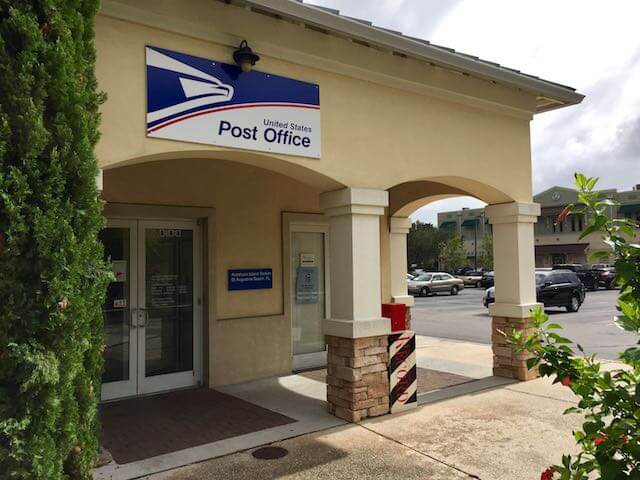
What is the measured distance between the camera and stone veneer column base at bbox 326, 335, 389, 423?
18.6ft

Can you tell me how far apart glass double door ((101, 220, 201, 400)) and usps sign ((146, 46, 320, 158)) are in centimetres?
269

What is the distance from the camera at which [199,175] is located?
7.40 meters

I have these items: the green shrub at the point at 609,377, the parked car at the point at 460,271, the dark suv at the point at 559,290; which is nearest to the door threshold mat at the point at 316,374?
the green shrub at the point at 609,377

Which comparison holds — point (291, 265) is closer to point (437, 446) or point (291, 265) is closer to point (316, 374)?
point (316, 374)

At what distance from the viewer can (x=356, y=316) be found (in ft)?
18.9

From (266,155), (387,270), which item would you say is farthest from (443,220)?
(266,155)

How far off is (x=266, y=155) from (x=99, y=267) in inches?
93.6

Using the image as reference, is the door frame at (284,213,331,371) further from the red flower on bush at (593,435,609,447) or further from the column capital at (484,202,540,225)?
the red flower on bush at (593,435,609,447)

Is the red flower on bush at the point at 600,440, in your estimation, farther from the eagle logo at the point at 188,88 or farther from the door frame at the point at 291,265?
the door frame at the point at 291,265

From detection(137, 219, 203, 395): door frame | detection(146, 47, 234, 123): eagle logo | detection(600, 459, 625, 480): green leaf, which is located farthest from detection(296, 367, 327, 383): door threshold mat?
detection(600, 459, 625, 480): green leaf

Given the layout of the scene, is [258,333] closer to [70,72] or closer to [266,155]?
[266,155]

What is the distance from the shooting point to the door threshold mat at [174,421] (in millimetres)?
5148

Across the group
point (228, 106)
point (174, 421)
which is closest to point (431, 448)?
point (174, 421)

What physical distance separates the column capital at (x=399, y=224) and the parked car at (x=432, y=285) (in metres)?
21.2
